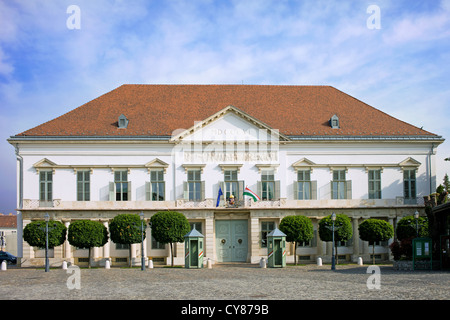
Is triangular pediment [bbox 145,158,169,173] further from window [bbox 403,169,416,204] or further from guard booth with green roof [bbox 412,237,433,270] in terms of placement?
guard booth with green roof [bbox 412,237,433,270]

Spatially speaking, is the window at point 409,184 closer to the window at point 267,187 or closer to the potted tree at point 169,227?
the window at point 267,187

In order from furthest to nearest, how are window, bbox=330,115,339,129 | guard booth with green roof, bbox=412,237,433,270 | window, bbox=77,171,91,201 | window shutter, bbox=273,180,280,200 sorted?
1. window, bbox=330,115,339,129
2. window shutter, bbox=273,180,280,200
3. window, bbox=77,171,91,201
4. guard booth with green roof, bbox=412,237,433,270

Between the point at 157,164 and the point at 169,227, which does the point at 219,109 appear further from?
the point at 169,227

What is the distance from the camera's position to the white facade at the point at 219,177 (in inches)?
1702

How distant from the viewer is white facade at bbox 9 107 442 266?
4322cm

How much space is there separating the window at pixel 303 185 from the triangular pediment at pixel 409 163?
6.93 meters

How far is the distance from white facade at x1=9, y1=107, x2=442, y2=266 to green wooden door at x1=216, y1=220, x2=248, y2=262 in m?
0.16

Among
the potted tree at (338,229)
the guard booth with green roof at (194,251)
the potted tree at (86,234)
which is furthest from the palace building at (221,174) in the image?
the guard booth with green roof at (194,251)

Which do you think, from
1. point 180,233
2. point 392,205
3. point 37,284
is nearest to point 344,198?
point 392,205

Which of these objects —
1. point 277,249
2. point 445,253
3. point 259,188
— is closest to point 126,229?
point 277,249

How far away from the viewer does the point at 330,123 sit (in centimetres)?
4547

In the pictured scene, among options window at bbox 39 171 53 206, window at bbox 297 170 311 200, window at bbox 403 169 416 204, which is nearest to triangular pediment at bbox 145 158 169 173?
window at bbox 39 171 53 206

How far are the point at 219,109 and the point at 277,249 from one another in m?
12.7

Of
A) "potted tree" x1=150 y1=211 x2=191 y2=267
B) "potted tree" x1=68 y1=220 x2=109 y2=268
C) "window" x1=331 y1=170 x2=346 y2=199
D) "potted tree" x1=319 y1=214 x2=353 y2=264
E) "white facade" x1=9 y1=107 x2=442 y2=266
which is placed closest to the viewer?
"potted tree" x1=68 y1=220 x2=109 y2=268
